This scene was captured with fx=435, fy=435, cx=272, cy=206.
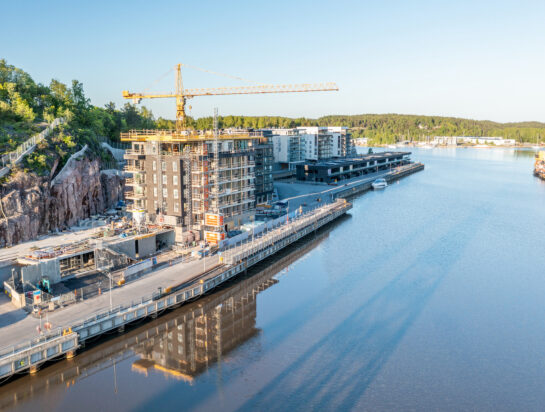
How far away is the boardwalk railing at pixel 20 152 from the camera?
55344 millimetres

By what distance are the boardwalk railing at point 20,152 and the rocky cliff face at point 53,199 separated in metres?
1.74

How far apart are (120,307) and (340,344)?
66.0 ft

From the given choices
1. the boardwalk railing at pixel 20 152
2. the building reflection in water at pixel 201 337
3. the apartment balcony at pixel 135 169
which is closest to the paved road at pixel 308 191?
the apartment balcony at pixel 135 169

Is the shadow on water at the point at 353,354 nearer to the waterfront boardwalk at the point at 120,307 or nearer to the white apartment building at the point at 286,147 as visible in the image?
the waterfront boardwalk at the point at 120,307

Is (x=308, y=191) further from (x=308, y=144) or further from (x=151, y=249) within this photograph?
(x=151, y=249)

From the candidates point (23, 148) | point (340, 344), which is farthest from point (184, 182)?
point (340, 344)

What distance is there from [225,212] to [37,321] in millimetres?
32562

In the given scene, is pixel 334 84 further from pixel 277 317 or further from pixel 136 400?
pixel 136 400

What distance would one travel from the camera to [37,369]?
33188 mm

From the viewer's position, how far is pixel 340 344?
1537 inches

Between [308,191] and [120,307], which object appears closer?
[120,307]

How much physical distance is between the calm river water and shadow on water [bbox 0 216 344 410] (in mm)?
128

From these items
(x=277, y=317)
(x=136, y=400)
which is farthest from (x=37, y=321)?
(x=277, y=317)

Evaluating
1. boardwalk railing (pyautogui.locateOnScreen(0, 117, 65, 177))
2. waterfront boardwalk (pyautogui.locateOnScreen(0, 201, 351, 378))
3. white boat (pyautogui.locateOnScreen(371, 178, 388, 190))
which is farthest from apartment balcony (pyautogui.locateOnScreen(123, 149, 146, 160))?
white boat (pyautogui.locateOnScreen(371, 178, 388, 190))
